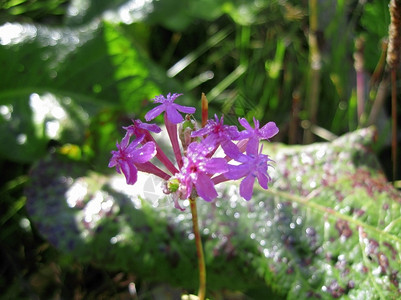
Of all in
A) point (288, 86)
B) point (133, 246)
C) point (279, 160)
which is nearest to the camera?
point (133, 246)

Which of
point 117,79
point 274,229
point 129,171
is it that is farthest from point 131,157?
point 117,79

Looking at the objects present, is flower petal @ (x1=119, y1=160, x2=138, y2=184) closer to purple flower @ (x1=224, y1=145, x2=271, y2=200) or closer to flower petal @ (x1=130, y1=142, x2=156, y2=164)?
flower petal @ (x1=130, y1=142, x2=156, y2=164)

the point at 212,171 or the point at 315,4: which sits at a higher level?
the point at 212,171

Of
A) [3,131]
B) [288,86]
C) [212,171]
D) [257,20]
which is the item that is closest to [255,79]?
[288,86]

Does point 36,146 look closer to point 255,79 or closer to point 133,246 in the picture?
point 133,246

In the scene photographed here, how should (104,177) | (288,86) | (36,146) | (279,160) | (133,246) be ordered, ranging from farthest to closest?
(288,86) < (36,146) < (104,177) < (279,160) < (133,246)

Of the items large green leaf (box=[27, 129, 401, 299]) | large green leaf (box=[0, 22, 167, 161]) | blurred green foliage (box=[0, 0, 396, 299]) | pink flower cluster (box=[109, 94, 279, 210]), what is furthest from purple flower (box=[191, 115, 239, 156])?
large green leaf (box=[0, 22, 167, 161])

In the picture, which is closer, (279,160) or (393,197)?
(393,197)
